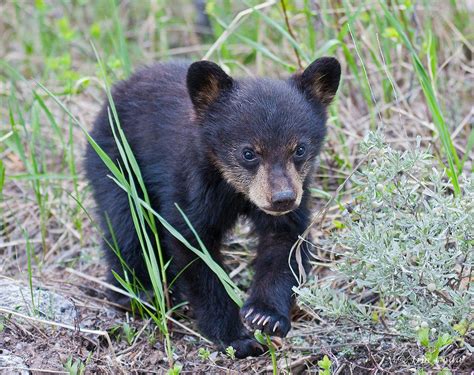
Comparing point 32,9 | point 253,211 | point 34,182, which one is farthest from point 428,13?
point 32,9

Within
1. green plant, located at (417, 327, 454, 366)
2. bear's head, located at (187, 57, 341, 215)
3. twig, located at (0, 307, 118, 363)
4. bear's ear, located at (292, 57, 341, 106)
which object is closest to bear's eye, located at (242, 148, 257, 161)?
bear's head, located at (187, 57, 341, 215)

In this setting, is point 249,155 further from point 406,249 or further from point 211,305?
point 406,249

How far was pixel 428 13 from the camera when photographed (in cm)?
648

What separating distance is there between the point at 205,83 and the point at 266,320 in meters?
1.24

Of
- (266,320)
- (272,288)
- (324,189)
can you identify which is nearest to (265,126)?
(272,288)

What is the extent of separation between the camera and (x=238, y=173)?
4.34 meters

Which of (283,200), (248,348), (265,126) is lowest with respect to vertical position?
(248,348)

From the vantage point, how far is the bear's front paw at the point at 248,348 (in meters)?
4.38

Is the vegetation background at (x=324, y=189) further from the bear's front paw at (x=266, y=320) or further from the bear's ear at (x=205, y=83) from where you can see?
the bear's ear at (x=205, y=83)

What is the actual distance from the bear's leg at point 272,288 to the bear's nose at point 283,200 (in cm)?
49

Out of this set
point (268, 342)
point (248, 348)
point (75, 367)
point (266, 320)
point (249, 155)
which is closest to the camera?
point (75, 367)

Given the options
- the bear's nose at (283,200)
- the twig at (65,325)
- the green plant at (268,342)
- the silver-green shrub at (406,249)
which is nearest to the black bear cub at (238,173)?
the bear's nose at (283,200)

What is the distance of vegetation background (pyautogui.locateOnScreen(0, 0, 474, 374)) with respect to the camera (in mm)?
3707

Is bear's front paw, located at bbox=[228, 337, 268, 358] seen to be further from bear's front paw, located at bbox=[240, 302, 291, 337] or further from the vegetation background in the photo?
bear's front paw, located at bbox=[240, 302, 291, 337]
